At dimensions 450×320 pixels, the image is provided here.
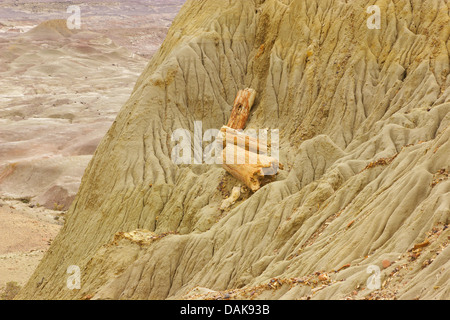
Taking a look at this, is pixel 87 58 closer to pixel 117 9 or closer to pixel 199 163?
pixel 117 9

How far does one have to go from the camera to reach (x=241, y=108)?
28172 millimetres

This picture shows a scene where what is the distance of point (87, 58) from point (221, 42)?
3076 inches

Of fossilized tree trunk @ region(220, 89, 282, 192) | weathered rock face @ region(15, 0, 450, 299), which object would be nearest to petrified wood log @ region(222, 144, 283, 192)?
fossilized tree trunk @ region(220, 89, 282, 192)

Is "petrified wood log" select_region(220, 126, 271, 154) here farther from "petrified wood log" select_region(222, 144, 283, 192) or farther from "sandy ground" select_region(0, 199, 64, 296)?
"sandy ground" select_region(0, 199, 64, 296)

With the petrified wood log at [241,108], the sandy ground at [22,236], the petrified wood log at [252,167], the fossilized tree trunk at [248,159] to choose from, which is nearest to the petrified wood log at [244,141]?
the fossilized tree trunk at [248,159]

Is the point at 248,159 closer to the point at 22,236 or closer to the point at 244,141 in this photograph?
the point at 244,141

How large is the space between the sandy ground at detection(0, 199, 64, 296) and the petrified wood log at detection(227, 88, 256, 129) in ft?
49.9

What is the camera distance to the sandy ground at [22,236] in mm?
34266

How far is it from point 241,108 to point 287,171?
5.79 metres

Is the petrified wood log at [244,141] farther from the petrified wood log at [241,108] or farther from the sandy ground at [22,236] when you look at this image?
the sandy ground at [22,236]

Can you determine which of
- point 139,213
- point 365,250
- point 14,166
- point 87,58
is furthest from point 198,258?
point 87,58

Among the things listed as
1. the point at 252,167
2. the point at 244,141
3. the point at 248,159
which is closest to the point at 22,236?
the point at 244,141

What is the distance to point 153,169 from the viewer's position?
2641 centimetres

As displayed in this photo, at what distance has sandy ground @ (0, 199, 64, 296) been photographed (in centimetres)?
3427
